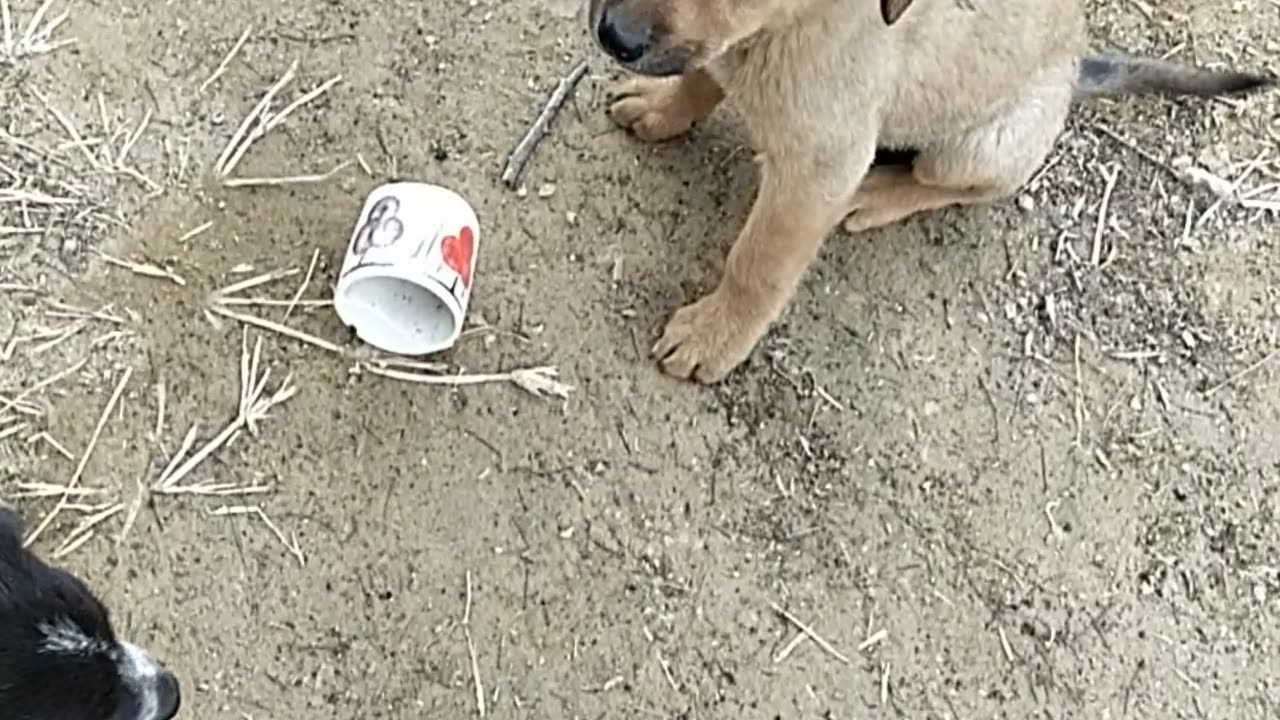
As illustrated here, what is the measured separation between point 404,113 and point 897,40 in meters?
1.28

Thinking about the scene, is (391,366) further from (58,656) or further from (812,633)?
(58,656)

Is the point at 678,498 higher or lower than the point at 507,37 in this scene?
lower

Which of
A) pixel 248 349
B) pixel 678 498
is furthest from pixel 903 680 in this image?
pixel 248 349

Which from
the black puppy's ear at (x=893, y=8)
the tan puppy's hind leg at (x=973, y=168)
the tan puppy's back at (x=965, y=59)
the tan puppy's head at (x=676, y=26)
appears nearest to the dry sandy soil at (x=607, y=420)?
the tan puppy's hind leg at (x=973, y=168)

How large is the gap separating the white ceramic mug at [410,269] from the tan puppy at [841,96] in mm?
480

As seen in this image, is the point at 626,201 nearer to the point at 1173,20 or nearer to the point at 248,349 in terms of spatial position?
the point at 248,349

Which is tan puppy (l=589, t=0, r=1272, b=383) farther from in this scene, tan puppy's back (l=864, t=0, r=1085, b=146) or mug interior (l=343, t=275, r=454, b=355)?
mug interior (l=343, t=275, r=454, b=355)

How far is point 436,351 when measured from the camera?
400 centimetres

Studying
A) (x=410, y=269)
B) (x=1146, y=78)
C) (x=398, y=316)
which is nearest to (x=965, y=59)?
(x=1146, y=78)

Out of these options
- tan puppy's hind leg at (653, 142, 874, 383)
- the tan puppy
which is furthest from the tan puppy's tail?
tan puppy's hind leg at (653, 142, 874, 383)

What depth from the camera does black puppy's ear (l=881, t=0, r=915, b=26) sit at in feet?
10.2

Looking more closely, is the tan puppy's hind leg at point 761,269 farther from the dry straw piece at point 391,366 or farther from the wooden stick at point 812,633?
the wooden stick at point 812,633

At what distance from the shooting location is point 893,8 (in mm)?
3109

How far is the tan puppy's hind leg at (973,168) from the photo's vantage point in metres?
3.84
